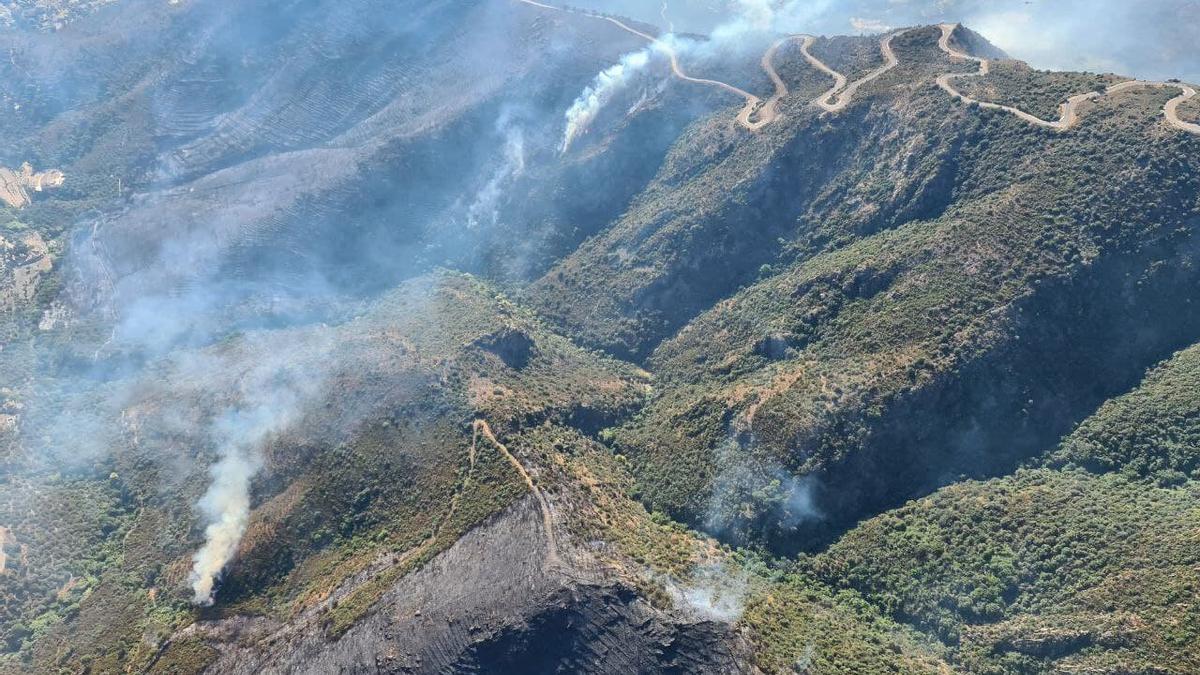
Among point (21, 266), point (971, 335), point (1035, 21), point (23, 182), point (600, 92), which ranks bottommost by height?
point (21, 266)

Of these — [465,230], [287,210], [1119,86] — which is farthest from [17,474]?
[1119,86]

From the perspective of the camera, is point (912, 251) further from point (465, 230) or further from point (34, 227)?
point (34, 227)

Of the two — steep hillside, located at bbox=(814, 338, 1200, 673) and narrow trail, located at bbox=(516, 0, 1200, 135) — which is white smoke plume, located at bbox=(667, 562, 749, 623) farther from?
narrow trail, located at bbox=(516, 0, 1200, 135)

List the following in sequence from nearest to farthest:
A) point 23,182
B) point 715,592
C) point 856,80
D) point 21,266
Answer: point 715,592, point 856,80, point 21,266, point 23,182

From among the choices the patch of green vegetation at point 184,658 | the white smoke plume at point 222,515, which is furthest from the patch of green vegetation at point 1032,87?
the patch of green vegetation at point 184,658

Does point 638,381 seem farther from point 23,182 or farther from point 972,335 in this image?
point 23,182

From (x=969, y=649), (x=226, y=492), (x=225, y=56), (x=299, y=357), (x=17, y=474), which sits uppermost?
(x=969, y=649)

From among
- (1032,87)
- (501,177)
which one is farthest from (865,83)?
(501,177)

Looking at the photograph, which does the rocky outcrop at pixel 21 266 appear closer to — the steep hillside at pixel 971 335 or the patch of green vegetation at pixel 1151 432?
the steep hillside at pixel 971 335
